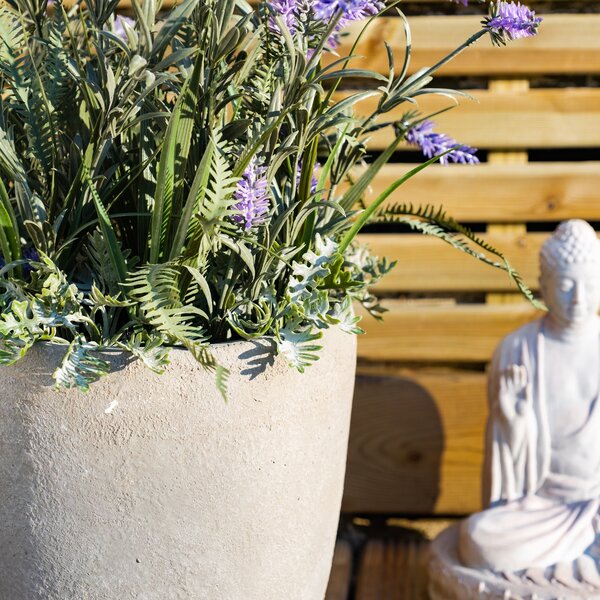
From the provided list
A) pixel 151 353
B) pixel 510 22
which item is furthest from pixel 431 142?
pixel 151 353

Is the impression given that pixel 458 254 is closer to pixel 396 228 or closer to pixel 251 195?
pixel 396 228

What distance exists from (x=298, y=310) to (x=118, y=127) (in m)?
0.27

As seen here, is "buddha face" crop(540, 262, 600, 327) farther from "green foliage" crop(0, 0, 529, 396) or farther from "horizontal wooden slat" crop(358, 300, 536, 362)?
"green foliage" crop(0, 0, 529, 396)

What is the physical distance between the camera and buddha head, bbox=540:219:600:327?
1.62 meters

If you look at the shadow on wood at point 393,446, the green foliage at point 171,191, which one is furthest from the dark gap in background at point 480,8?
the green foliage at point 171,191

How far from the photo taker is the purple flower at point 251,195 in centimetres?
82

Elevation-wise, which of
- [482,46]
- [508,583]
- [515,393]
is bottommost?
[508,583]

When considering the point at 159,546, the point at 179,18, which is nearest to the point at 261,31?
the point at 179,18

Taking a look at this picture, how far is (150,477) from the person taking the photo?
2.75 ft

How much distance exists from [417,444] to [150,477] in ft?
4.19

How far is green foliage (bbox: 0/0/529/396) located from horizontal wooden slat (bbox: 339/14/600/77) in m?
0.92

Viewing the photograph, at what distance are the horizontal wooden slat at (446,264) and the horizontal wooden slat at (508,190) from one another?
65 mm

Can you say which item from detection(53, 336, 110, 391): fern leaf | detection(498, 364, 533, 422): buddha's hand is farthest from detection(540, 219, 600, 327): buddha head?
detection(53, 336, 110, 391): fern leaf

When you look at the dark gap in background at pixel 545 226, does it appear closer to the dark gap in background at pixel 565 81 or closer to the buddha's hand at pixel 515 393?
the dark gap in background at pixel 565 81
